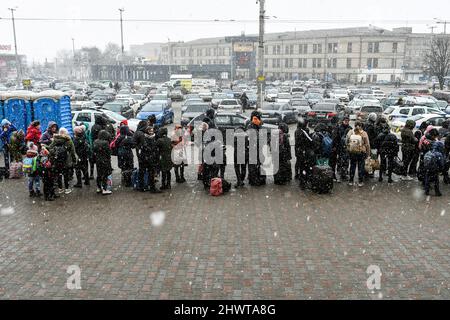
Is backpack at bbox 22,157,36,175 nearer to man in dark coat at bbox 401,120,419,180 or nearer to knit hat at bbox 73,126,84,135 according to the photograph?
knit hat at bbox 73,126,84,135

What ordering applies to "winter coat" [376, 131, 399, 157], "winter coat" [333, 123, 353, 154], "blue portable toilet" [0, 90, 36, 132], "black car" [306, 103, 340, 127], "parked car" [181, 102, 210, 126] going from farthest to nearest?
1. "black car" [306, 103, 340, 127]
2. "parked car" [181, 102, 210, 126]
3. "blue portable toilet" [0, 90, 36, 132]
4. "winter coat" [333, 123, 353, 154]
5. "winter coat" [376, 131, 399, 157]

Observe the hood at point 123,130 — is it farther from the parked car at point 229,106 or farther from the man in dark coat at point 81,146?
the parked car at point 229,106

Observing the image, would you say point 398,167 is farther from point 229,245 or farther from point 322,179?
point 229,245

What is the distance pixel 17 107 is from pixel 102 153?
7880 mm

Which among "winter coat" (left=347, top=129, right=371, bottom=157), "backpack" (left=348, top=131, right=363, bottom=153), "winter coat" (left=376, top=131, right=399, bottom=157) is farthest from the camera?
"winter coat" (left=376, top=131, right=399, bottom=157)

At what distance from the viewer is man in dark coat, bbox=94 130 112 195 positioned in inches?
410

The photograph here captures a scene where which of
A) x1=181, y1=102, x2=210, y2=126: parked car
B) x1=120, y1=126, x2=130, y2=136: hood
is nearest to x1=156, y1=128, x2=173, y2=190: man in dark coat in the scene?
x1=120, y1=126, x2=130, y2=136: hood

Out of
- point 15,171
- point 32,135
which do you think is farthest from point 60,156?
point 15,171

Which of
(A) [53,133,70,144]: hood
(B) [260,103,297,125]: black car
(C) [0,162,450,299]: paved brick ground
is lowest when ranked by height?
(C) [0,162,450,299]: paved brick ground

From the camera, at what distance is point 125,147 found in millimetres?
11453

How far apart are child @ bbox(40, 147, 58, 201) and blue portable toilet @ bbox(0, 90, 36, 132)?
704 centimetres

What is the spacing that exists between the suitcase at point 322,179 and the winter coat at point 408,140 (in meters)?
2.75
